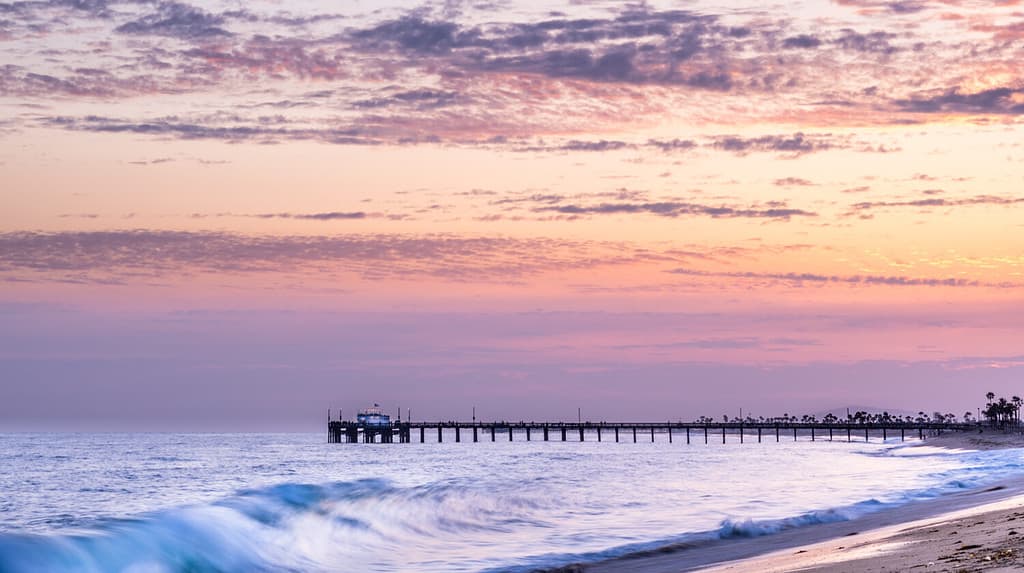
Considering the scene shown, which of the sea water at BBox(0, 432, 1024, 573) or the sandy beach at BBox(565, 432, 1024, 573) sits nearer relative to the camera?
the sandy beach at BBox(565, 432, 1024, 573)

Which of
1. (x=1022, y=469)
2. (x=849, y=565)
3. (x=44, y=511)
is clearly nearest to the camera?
(x=849, y=565)

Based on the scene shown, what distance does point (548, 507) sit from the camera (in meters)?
35.8

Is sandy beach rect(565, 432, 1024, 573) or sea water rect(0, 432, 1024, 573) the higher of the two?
sandy beach rect(565, 432, 1024, 573)

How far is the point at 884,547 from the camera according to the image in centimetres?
1750

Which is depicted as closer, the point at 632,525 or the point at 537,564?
the point at 537,564

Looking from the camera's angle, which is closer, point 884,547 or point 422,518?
point 884,547

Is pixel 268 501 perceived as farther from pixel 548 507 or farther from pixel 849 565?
pixel 849 565

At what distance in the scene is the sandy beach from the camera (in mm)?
13930

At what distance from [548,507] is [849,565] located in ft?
69.5

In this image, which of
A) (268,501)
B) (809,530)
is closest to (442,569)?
(809,530)

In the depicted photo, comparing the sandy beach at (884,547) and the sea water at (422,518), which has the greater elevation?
the sandy beach at (884,547)

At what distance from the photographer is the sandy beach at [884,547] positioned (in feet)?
45.7

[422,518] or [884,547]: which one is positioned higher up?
[884,547]

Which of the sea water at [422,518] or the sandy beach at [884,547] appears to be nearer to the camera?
the sandy beach at [884,547]
